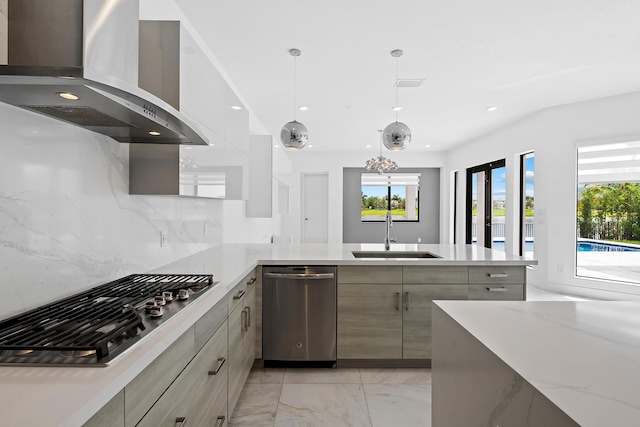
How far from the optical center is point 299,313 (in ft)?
8.71

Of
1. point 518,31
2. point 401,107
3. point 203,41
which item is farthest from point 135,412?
point 401,107

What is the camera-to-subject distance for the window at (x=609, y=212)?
15.7 feet

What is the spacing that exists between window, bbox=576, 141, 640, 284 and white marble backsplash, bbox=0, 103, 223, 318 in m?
5.58

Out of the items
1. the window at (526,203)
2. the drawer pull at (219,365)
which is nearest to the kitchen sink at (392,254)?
the drawer pull at (219,365)

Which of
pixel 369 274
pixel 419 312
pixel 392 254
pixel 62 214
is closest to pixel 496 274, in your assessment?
pixel 419 312

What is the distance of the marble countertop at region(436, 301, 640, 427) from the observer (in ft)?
1.96

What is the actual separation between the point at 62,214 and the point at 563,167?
5.89 meters

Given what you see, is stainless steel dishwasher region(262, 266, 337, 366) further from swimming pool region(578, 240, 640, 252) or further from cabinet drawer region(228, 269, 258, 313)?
swimming pool region(578, 240, 640, 252)

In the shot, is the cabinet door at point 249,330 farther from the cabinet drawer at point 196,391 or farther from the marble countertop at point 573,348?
the marble countertop at point 573,348

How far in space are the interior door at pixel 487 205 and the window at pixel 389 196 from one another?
1568 mm

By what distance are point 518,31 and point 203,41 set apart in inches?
105

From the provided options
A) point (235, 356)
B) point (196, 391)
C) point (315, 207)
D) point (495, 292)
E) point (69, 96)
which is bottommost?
point (235, 356)

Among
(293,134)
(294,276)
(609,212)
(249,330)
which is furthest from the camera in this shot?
(609,212)

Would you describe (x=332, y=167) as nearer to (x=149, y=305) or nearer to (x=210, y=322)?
(x=210, y=322)
